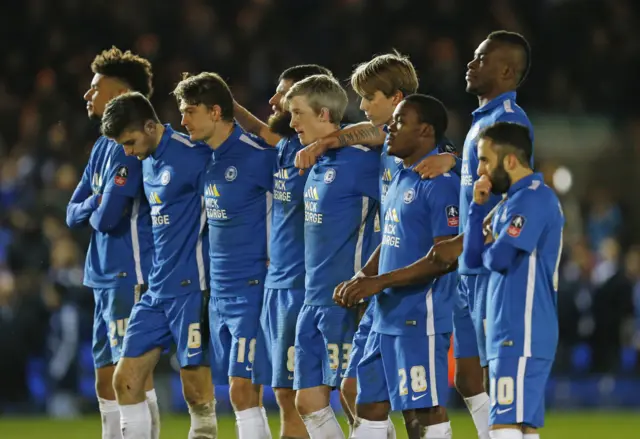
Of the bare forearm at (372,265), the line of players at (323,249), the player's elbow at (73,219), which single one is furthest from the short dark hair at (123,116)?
the bare forearm at (372,265)

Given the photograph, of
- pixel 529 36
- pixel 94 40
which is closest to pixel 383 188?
pixel 94 40

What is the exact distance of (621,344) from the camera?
17156 millimetres

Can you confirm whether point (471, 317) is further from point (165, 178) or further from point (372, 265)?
point (165, 178)

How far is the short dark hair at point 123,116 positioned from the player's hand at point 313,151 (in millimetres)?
1232

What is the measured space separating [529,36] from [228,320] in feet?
44.9

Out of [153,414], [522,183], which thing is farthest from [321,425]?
[522,183]

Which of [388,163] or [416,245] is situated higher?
[388,163]

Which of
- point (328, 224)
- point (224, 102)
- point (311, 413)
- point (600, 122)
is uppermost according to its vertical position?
point (600, 122)

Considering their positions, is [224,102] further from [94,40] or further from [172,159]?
[94,40]

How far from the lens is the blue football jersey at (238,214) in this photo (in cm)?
809

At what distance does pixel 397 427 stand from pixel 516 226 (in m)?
7.92

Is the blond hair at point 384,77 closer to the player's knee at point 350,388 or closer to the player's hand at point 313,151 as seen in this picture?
the player's hand at point 313,151

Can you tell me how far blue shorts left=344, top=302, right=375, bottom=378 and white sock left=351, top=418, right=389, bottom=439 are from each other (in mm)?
365

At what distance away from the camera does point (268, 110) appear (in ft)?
60.1
